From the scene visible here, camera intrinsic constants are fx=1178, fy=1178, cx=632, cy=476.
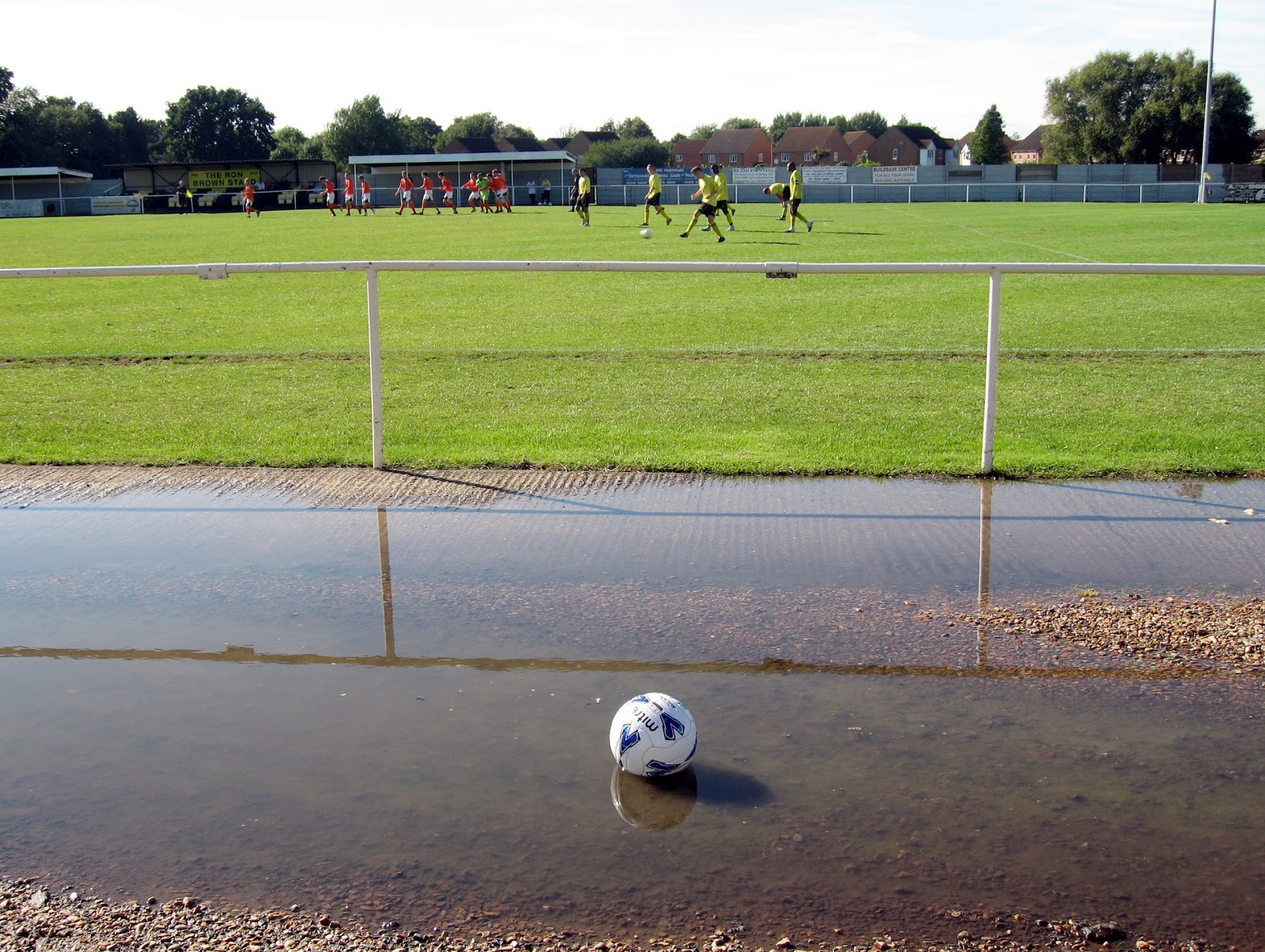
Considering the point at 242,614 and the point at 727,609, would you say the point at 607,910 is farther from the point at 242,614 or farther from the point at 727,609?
the point at 242,614

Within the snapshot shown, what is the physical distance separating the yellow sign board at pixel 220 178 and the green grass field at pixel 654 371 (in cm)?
5129

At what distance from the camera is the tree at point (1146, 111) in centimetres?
8925

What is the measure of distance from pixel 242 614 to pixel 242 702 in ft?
3.51

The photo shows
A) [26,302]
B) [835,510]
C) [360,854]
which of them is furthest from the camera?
[26,302]

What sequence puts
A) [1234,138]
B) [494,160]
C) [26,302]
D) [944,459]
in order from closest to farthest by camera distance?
[944,459] < [26,302] < [494,160] < [1234,138]

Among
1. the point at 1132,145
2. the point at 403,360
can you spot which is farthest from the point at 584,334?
the point at 1132,145

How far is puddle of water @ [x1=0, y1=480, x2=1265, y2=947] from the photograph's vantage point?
3.36m

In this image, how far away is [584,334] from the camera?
49.8 feet

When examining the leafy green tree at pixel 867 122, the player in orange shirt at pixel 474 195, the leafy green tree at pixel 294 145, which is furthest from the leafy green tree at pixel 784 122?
the player in orange shirt at pixel 474 195

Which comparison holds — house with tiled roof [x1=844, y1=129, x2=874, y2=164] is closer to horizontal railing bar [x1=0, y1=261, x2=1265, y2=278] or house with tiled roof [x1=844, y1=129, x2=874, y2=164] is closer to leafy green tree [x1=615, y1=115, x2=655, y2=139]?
leafy green tree [x1=615, y1=115, x2=655, y2=139]

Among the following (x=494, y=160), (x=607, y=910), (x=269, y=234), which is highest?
(x=494, y=160)

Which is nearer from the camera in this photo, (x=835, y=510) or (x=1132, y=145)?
(x=835, y=510)

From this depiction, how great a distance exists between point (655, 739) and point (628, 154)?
386 ft

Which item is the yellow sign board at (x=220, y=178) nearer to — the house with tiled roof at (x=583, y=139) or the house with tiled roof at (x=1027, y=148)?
the house with tiled roof at (x=583, y=139)
